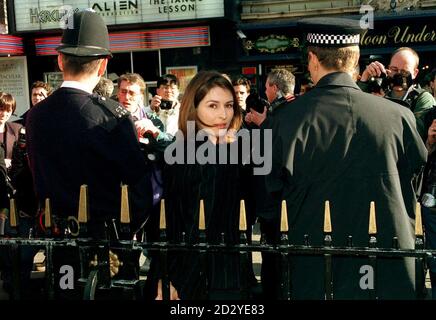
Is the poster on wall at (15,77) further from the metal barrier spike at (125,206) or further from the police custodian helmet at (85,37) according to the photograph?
the metal barrier spike at (125,206)

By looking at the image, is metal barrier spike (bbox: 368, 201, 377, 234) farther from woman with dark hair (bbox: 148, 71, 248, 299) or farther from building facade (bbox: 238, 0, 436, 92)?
building facade (bbox: 238, 0, 436, 92)

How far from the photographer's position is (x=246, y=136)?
9.18 feet

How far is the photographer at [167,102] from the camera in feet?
20.7

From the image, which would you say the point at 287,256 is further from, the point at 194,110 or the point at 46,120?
the point at 46,120

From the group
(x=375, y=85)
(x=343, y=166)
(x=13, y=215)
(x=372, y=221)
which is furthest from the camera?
(x=375, y=85)

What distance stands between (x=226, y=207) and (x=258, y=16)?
11.8 m

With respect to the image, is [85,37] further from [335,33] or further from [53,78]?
[53,78]

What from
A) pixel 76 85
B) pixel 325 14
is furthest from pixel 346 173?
pixel 325 14

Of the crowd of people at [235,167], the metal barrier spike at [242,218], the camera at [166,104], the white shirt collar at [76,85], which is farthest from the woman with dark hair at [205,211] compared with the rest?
the camera at [166,104]

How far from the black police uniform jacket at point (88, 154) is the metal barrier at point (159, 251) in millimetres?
155

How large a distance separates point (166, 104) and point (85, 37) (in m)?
3.75

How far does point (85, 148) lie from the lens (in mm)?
2533

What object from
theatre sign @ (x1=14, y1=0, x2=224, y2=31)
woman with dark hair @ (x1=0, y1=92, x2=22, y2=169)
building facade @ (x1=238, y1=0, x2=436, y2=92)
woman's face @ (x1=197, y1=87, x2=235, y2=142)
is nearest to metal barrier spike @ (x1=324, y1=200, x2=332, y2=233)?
woman's face @ (x1=197, y1=87, x2=235, y2=142)
